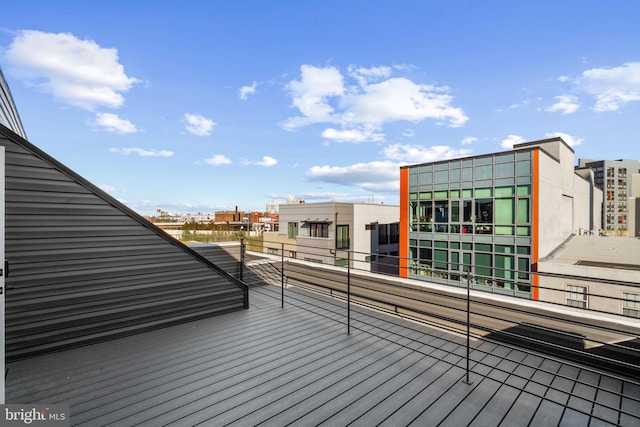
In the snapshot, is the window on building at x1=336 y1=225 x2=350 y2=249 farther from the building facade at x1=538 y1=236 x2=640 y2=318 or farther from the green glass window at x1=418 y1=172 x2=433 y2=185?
the building facade at x1=538 y1=236 x2=640 y2=318

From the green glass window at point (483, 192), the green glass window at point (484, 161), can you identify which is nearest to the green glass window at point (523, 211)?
the green glass window at point (483, 192)

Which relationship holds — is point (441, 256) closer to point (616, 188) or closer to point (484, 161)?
point (484, 161)

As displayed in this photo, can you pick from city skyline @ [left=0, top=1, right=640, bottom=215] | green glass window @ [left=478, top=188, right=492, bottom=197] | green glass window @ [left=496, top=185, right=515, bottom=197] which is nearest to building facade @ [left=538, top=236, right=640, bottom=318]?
green glass window @ [left=496, top=185, right=515, bottom=197]

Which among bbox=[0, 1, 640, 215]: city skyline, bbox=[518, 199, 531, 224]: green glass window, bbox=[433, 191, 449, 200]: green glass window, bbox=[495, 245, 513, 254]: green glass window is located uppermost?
bbox=[0, 1, 640, 215]: city skyline

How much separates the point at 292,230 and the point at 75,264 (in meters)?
20.1

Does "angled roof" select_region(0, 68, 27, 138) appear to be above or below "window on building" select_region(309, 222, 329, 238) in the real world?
above

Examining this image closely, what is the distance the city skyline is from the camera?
5.82m

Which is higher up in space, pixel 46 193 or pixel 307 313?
pixel 46 193

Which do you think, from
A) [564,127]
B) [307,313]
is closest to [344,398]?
[307,313]

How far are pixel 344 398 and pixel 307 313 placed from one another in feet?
6.97

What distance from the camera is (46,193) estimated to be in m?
2.95

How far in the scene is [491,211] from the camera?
12547mm

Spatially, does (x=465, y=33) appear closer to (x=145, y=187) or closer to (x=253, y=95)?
(x=253, y=95)

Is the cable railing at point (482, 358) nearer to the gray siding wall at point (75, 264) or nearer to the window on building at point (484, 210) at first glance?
the gray siding wall at point (75, 264)
